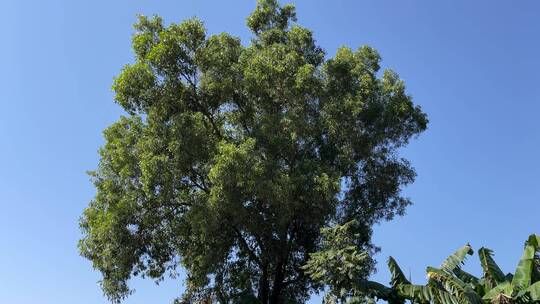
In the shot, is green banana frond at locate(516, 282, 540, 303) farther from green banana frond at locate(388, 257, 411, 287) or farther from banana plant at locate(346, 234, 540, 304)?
green banana frond at locate(388, 257, 411, 287)

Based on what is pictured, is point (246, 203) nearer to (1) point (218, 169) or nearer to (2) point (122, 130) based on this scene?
(1) point (218, 169)

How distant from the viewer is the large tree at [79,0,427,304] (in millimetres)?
18953

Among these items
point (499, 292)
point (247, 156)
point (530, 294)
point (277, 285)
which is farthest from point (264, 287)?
point (530, 294)

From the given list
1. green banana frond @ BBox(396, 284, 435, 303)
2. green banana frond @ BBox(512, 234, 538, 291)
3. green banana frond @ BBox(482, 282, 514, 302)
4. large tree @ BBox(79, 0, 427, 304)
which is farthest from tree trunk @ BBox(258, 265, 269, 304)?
green banana frond @ BBox(512, 234, 538, 291)

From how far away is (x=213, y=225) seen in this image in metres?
18.3

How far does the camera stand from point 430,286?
53.0 ft

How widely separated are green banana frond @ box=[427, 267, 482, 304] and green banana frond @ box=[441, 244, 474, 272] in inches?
50.2

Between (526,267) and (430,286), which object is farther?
(526,267)

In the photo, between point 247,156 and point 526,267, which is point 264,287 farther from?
point 526,267

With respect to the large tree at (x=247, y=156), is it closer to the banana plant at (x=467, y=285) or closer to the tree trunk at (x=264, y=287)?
the tree trunk at (x=264, y=287)

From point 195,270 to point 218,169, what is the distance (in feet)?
14.6

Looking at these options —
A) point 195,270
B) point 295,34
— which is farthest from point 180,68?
point 195,270

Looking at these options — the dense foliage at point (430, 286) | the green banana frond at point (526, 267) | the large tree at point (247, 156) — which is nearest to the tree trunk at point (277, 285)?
the large tree at point (247, 156)

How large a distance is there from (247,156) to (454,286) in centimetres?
596
